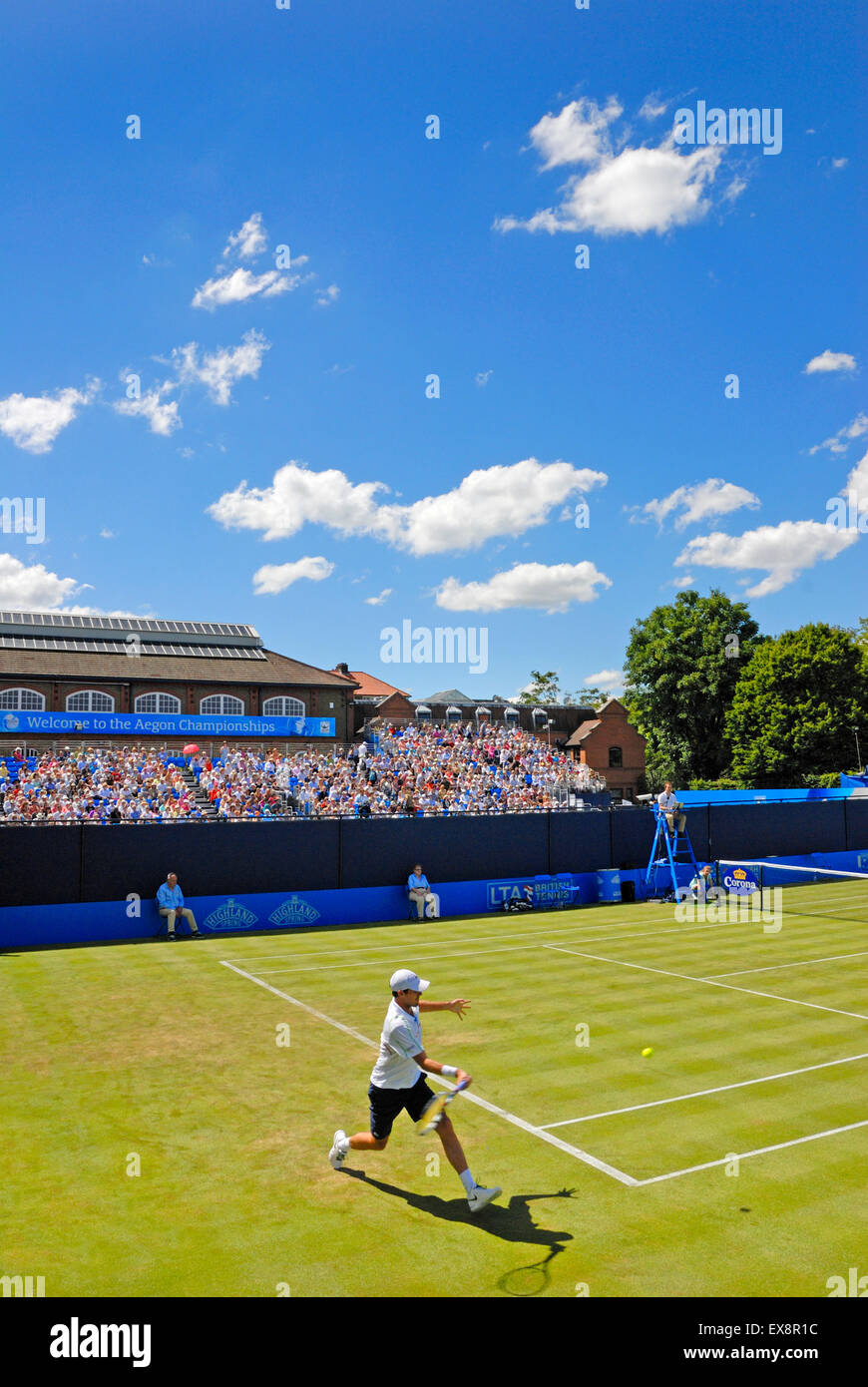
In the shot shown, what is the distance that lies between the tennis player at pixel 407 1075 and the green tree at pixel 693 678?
2326 inches

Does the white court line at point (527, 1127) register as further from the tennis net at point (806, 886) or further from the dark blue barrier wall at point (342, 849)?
the tennis net at point (806, 886)

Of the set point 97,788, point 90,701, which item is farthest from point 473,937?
point 90,701

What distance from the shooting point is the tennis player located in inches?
297

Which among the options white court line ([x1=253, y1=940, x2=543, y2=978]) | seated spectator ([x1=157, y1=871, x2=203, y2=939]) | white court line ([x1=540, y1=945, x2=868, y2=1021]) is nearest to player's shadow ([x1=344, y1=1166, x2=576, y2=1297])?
white court line ([x1=540, y1=945, x2=868, y2=1021])

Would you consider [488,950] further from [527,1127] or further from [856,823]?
[856,823]

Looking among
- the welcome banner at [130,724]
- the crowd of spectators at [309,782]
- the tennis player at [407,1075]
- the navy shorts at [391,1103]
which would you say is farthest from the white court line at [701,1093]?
the welcome banner at [130,724]

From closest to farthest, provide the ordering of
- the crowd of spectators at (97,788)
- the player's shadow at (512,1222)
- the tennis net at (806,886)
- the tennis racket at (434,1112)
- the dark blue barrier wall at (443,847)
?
the player's shadow at (512,1222)
the tennis racket at (434,1112)
the tennis net at (806,886)
the dark blue barrier wall at (443,847)
the crowd of spectators at (97,788)

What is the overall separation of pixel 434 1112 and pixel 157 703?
42793 mm

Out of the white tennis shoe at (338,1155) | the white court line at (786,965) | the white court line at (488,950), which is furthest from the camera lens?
the white court line at (488,950)

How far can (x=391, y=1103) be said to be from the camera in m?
7.85

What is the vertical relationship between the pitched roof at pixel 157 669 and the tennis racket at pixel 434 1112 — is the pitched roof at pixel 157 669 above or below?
above

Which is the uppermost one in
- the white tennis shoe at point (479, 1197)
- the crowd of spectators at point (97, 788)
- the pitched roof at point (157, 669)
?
the pitched roof at point (157, 669)

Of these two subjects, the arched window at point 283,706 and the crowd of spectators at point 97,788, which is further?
the arched window at point 283,706

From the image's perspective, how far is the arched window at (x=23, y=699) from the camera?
4325 cm
